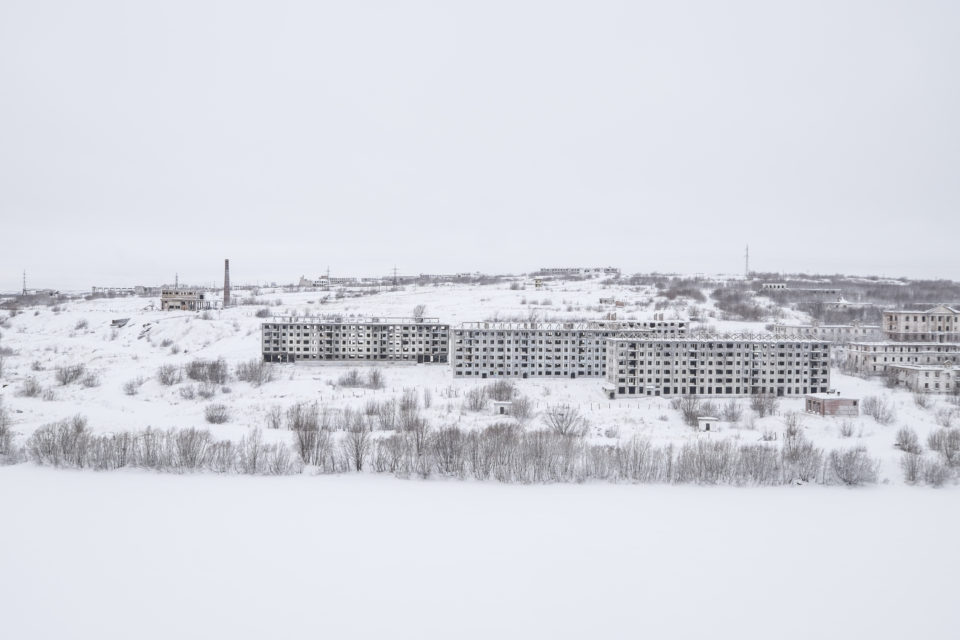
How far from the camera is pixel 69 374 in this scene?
4344 centimetres

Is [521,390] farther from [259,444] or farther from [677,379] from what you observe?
[259,444]

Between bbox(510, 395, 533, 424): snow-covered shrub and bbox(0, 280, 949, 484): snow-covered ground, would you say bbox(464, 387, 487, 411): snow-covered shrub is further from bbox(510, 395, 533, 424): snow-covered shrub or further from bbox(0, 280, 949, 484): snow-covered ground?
bbox(510, 395, 533, 424): snow-covered shrub

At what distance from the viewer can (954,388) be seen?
4106 centimetres

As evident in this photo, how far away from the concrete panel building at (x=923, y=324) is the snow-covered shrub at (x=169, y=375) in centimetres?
5262

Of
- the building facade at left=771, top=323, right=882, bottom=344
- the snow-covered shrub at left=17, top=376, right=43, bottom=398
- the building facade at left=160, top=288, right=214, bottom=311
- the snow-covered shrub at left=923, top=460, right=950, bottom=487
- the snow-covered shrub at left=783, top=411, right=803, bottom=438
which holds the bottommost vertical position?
the snow-covered shrub at left=923, top=460, right=950, bottom=487

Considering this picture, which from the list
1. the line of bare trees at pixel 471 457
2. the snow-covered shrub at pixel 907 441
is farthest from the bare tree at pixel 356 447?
the snow-covered shrub at pixel 907 441

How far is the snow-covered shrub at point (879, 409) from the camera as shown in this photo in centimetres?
3388

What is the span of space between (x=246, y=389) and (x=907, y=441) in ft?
112

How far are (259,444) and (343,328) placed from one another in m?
22.9

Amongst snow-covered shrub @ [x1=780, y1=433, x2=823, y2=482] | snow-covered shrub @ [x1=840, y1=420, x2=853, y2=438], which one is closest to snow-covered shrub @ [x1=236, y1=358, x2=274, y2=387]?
snow-covered shrub @ [x1=780, y1=433, x2=823, y2=482]

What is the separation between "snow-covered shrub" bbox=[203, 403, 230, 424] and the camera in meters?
33.4

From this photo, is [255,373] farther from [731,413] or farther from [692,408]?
[731,413]

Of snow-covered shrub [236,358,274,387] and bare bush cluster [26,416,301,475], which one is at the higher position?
snow-covered shrub [236,358,274,387]

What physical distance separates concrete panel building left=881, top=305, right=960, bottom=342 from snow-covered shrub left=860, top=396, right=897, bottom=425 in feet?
71.9
